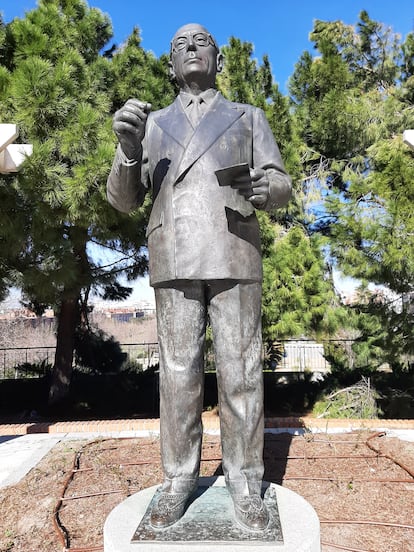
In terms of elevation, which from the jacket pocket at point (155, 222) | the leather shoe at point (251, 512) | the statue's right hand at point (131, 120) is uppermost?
the statue's right hand at point (131, 120)

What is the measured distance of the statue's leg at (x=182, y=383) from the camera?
2348mm

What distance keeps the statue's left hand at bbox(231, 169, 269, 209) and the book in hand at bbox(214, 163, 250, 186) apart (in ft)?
0.06

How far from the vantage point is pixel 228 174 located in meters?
2.03

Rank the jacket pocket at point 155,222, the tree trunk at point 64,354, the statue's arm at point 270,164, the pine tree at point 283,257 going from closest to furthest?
the statue's arm at point 270,164, the jacket pocket at point 155,222, the pine tree at point 283,257, the tree trunk at point 64,354

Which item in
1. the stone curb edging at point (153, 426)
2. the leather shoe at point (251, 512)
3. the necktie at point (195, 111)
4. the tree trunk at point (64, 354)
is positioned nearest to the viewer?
the leather shoe at point (251, 512)

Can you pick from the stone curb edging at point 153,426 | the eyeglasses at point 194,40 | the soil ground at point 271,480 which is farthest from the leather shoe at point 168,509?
the stone curb edging at point 153,426

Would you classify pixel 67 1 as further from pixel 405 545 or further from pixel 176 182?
pixel 405 545

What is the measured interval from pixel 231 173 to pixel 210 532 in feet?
5.09

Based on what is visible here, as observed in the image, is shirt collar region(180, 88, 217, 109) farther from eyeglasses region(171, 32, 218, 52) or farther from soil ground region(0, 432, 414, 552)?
soil ground region(0, 432, 414, 552)

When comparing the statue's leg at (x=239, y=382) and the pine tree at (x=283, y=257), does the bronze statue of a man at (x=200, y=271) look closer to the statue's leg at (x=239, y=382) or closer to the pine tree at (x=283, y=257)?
the statue's leg at (x=239, y=382)

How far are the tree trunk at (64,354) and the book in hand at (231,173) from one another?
7685 millimetres

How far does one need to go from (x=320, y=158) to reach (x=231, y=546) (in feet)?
27.8

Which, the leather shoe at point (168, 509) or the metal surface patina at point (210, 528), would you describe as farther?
the leather shoe at point (168, 509)

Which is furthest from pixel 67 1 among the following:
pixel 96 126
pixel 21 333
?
pixel 21 333
